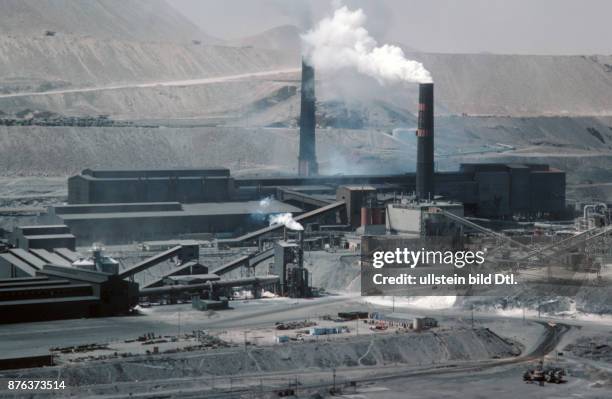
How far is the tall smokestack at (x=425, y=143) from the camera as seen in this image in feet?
302

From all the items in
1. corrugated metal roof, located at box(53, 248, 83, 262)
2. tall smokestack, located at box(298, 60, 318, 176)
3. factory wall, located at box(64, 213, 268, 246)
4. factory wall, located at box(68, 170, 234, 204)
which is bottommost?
corrugated metal roof, located at box(53, 248, 83, 262)

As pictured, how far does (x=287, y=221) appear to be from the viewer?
88500mm

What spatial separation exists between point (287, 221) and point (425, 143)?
1224 centimetres

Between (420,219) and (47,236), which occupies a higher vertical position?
(420,219)

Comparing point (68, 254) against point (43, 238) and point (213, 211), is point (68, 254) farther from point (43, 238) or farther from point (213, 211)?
point (213, 211)

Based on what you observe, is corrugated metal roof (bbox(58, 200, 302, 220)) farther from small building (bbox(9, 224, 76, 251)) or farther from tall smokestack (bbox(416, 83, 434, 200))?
tall smokestack (bbox(416, 83, 434, 200))

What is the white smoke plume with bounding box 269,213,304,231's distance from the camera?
8654 cm

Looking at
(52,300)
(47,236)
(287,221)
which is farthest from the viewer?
(287,221)

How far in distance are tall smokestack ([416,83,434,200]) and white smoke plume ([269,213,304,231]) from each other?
9.69 meters

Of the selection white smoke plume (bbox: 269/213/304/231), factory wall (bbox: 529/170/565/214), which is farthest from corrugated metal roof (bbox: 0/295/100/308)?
factory wall (bbox: 529/170/565/214)

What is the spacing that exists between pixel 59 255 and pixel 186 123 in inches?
3291

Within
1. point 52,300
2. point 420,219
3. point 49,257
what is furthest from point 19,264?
point 420,219

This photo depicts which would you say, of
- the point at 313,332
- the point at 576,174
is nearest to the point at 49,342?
the point at 313,332

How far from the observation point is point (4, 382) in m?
49.6
